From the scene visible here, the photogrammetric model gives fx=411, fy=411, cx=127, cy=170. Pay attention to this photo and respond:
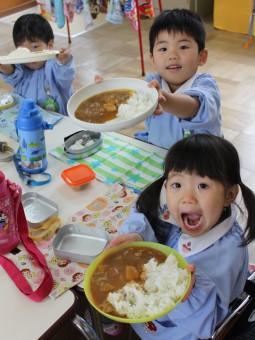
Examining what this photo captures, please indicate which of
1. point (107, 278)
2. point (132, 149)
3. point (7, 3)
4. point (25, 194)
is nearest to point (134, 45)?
point (7, 3)

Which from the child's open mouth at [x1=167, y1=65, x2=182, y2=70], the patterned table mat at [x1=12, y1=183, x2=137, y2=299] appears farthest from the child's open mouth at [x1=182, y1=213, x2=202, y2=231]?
the child's open mouth at [x1=167, y1=65, x2=182, y2=70]

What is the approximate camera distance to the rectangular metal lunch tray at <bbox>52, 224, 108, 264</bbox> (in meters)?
1.15

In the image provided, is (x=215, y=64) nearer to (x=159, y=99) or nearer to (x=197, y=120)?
(x=197, y=120)

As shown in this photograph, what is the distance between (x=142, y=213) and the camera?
1251 mm

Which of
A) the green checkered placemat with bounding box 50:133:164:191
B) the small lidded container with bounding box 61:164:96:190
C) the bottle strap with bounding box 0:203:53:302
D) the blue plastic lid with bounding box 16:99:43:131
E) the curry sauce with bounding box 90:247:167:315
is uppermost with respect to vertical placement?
the blue plastic lid with bounding box 16:99:43:131

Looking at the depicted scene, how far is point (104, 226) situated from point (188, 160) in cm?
34

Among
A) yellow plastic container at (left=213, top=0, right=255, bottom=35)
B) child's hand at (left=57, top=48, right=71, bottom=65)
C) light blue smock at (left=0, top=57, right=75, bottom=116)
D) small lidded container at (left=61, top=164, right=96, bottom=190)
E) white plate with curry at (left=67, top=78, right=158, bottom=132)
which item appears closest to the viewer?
white plate with curry at (left=67, top=78, right=158, bottom=132)

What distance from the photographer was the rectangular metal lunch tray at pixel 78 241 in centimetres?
115

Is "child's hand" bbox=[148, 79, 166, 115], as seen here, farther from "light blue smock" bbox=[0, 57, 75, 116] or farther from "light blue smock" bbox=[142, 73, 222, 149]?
"light blue smock" bbox=[0, 57, 75, 116]

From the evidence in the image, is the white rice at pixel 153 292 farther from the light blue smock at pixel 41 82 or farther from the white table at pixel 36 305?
the light blue smock at pixel 41 82

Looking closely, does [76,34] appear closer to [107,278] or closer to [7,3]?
[7,3]

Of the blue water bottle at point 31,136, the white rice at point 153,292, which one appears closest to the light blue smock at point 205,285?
the white rice at point 153,292

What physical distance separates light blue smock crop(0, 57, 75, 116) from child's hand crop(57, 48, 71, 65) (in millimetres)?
102

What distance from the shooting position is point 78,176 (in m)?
1.43
